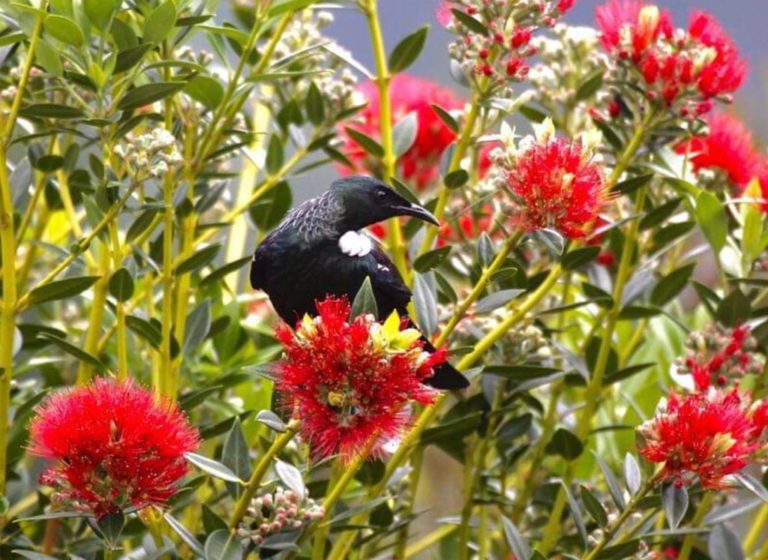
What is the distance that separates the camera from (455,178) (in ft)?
4.42

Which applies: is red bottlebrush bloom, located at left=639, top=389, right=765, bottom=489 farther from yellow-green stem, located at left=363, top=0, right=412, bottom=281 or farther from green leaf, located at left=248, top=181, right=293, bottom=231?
green leaf, located at left=248, top=181, right=293, bottom=231

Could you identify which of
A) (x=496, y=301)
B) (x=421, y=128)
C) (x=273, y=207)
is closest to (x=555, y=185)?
(x=496, y=301)

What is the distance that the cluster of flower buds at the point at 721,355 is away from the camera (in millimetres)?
1339

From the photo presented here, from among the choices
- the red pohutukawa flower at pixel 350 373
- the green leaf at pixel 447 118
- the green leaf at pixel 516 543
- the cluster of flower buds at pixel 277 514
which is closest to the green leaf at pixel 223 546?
the cluster of flower buds at pixel 277 514

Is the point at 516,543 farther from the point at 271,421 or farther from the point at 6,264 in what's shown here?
the point at 6,264

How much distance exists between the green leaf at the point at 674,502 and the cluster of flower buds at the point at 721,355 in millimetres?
179

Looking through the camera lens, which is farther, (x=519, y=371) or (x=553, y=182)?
(x=519, y=371)

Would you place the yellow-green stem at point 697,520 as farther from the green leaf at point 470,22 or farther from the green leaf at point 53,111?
the green leaf at point 53,111

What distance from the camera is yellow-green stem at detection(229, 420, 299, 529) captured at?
3.35 feet

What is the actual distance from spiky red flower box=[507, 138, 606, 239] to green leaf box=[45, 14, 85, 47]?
376 millimetres

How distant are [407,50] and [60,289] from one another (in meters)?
0.51

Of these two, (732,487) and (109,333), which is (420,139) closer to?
(109,333)

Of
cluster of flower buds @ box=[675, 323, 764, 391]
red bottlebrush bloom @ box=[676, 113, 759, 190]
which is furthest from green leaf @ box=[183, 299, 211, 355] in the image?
red bottlebrush bloom @ box=[676, 113, 759, 190]

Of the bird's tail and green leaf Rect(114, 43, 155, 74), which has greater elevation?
green leaf Rect(114, 43, 155, 74)
